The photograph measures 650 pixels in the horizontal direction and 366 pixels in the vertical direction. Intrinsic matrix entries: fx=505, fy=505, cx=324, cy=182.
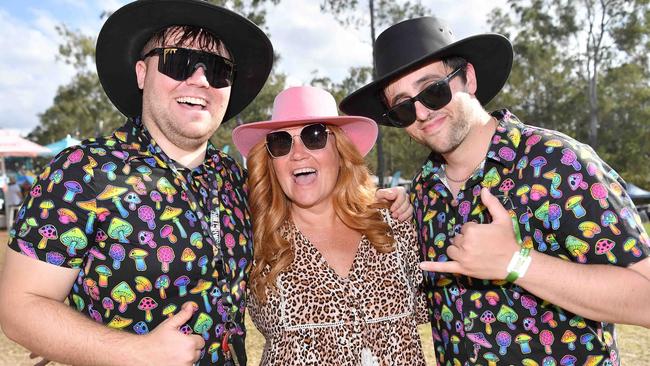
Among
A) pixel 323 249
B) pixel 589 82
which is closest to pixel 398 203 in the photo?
pixel 323 249

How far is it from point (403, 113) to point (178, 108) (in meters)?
1.34

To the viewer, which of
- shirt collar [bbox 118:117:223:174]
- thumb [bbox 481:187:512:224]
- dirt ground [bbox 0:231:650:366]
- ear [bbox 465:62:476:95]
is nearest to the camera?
thumb [bbox 481:187:512:224]

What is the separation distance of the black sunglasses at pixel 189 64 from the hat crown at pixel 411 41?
0.97m

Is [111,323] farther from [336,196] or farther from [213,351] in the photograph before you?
[336,196]

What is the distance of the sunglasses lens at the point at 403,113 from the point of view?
10.1 ft

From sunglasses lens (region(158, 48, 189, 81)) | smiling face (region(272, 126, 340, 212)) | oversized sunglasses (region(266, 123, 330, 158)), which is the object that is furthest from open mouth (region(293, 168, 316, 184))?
sunglasses lens (region(158, 48, 189, 81))

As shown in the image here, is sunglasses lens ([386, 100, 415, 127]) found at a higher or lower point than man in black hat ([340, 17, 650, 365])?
higher

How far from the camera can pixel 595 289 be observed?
7.19ft

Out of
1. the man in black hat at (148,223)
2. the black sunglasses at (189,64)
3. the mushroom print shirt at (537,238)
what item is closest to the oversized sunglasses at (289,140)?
the man in black hat at (148,223)

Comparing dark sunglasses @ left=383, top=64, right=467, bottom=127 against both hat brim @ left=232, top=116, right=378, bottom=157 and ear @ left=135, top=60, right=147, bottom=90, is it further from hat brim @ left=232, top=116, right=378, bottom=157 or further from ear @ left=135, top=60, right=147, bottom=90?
ear @ left=135, top=60, right=147, bottom=90

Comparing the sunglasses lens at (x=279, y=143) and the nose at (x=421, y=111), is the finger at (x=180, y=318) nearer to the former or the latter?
the sunglasses lens at (x=279, y=143)

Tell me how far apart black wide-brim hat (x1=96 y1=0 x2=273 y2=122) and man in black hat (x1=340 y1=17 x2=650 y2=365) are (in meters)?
0.77

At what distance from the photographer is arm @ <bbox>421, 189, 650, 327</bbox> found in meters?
2.19

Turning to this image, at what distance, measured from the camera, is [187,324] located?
8.31ft
